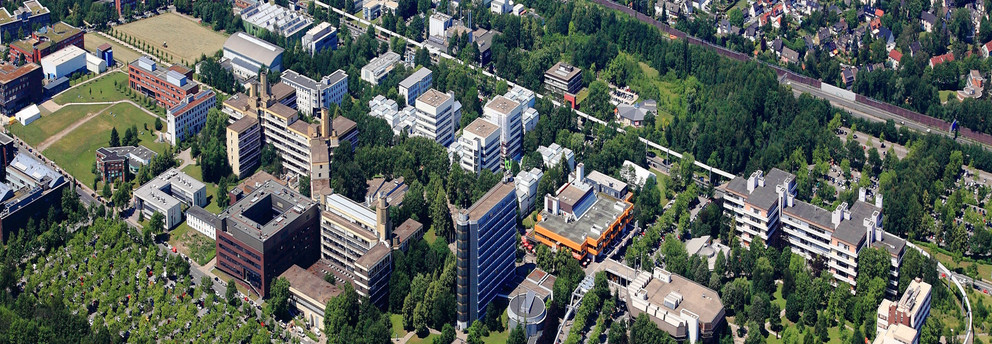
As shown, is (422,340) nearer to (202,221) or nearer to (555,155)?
(202,221)

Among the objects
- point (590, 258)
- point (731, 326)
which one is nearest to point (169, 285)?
point (590, 258)

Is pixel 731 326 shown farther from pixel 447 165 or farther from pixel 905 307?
pixel 447 165

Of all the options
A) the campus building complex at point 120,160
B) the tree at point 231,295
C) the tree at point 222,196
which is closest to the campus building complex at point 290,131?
the tree at point 222,196

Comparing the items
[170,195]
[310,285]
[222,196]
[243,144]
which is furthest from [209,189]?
[310,285]

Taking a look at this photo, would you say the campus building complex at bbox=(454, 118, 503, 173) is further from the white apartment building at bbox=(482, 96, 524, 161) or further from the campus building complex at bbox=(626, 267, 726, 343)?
the campus building complex at bbox=(626, 267, 726, 343)

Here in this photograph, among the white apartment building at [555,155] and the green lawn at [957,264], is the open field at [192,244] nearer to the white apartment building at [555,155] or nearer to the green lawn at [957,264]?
the white apartment building at [555,155]

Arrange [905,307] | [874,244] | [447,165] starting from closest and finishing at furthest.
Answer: [905,307] < [874,244] < [447,165]
